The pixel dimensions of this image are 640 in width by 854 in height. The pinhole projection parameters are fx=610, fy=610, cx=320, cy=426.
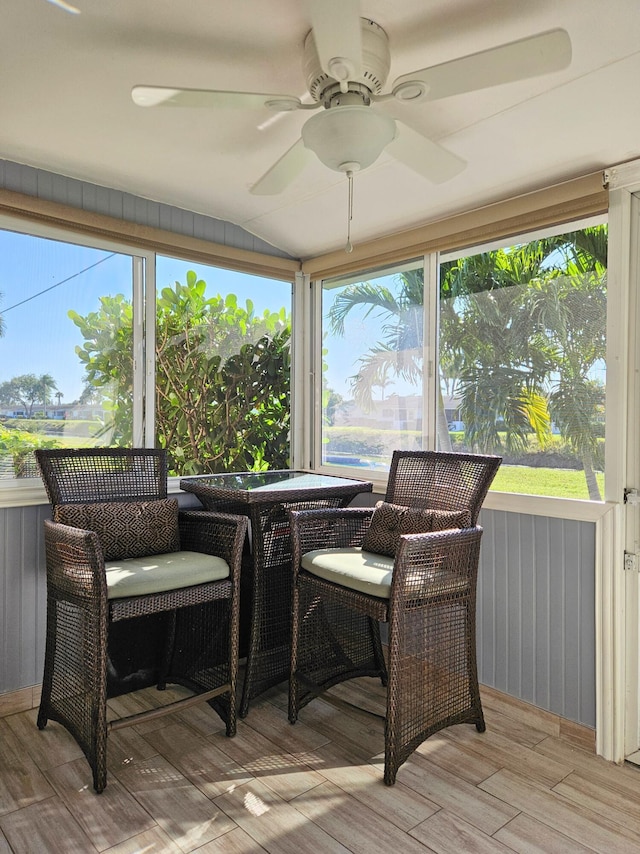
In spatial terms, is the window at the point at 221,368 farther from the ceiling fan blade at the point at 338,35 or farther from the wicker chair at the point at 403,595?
the ceiling fan blade at the point at 338,35

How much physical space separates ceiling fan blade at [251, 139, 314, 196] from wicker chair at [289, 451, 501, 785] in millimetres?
1265

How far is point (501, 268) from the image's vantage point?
2.79 m

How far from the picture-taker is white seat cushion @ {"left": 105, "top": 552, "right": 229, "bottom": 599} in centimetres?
214

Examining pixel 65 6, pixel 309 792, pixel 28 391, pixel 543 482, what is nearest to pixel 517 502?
pixel 543 482

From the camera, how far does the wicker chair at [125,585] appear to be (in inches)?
82.4

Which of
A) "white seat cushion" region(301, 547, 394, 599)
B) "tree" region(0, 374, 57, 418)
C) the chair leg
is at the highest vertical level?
"tree" region(0, 374, 57, 418)

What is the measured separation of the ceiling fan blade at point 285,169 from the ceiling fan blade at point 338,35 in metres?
0.30

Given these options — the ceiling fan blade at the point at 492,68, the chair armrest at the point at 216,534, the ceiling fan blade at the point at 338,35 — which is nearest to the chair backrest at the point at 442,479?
the chair armrest at the point at 216,534

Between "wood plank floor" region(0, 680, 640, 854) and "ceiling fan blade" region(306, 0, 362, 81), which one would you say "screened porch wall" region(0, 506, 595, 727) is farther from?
"ceiling fan blade" region(306, 0, 362, 81)

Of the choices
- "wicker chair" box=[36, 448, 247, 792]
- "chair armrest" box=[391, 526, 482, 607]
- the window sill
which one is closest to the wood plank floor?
"wicker chair" box=[36, 448, 247, 792]

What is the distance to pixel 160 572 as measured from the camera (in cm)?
223

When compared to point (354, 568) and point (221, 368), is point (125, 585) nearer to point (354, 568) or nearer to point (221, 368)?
point (354, 568)

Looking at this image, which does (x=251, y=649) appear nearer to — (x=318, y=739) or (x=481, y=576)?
(x=318, y=739)

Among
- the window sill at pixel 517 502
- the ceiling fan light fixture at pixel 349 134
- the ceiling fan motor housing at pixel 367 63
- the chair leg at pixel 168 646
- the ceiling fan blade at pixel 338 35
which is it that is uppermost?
the ceiling fan motor housing at pixel 367 63
